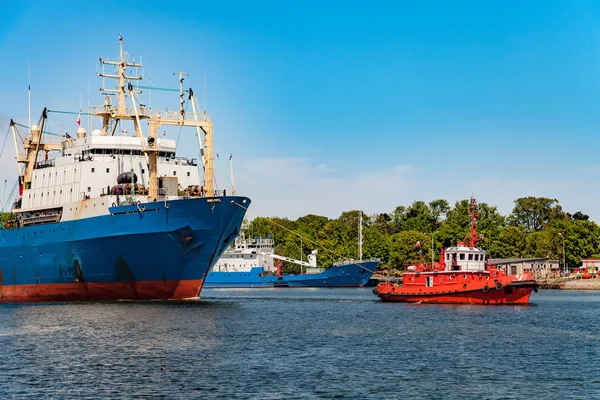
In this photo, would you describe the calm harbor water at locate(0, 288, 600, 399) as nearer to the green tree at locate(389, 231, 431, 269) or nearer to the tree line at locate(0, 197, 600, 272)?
the tree line at locate(0, 197, 600, 272)

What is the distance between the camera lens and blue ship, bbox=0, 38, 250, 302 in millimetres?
59156

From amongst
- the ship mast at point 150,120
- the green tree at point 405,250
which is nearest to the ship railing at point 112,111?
the ship mast at point 150,120

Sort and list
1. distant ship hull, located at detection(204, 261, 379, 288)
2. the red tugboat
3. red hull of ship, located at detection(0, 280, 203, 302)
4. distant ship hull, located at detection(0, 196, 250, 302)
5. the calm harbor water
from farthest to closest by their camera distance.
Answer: distant ship hull, located at detection(204, 261, 379, 288) < the red tugboat < red hull of ship, located at detection(0, 280, 203, 302) < distant ship hull, located at detection(0, 196, 250, 302) < the calm harbor water

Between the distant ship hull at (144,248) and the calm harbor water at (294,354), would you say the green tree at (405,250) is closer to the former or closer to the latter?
the distant ship hull at (144,248)

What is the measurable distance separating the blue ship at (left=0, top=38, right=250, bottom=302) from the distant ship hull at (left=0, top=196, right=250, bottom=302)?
0.07m

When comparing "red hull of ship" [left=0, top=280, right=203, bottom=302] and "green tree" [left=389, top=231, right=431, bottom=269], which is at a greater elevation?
"green tree" [left=389, top=231, right=431, bottom=269]

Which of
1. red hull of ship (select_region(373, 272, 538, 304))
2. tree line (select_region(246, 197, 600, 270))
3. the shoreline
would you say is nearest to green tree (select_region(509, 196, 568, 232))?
tree line (select_region(246, 197, 600, 270))

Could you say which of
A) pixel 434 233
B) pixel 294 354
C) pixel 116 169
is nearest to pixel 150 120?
pixel 116 169

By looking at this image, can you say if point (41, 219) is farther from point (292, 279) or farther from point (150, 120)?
point (292, 279)

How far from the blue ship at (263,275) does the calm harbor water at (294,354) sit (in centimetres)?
5941

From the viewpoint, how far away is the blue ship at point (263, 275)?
386ft

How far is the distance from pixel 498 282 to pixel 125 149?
30720 mm

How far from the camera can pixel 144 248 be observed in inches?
2339

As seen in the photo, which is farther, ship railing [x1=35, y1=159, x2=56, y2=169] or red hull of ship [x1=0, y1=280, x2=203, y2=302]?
ship railing [x1=35, y1=159, x2=56, y2=169]
